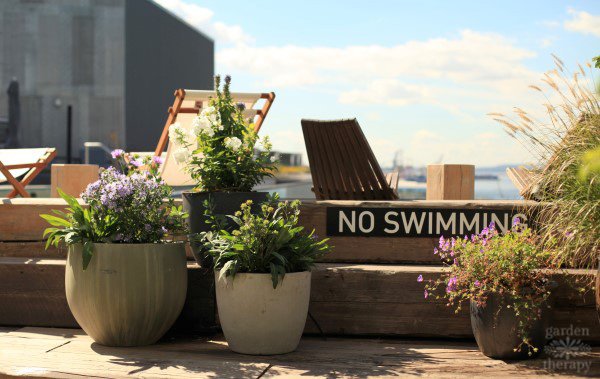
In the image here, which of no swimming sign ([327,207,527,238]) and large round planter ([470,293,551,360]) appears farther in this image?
no swimming sign ([327,207,527,238])

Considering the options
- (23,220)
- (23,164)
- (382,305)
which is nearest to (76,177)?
(23,164)

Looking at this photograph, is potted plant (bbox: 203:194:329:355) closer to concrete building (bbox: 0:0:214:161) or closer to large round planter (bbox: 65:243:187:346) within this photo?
large round planter (bbox: 65:243:187:346)

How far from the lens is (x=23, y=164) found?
607 centimetres

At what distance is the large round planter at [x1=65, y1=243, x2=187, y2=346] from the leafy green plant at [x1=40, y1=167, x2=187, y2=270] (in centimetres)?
Answer: 11

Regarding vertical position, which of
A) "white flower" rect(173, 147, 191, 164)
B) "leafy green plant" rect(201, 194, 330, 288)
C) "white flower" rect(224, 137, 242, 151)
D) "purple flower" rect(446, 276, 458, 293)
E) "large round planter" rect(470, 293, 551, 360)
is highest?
"white flower" rect(224, 137, 242, 151)

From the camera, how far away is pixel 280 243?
361 centimetres

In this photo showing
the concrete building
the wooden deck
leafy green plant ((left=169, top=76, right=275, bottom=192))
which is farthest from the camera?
the concrete building

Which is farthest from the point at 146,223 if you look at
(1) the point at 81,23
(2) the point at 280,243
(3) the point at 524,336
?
(1) the point at 81,23

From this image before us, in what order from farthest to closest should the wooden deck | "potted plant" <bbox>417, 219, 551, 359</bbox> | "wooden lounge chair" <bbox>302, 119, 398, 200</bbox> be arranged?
1. "wooden lounge chair" <bbox>302, 119, 398, 200</bbox>
2. "potted plant" <bbox>417, 219, 551, 359</bbox>
3. the wooden deck

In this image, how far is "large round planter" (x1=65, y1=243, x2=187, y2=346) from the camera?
361 cm

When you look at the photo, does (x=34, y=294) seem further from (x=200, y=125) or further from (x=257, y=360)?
(x=257, y=360)

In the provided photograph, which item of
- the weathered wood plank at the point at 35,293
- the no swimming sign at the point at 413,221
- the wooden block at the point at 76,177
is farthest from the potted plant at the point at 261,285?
the wooden block at the point at 76,177

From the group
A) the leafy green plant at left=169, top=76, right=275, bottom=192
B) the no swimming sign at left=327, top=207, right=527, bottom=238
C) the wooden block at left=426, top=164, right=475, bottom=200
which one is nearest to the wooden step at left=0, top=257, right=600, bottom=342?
the no swimming sign at left=327, top=207, right=527, bottom=238

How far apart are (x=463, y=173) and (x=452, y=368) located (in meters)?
2.25
